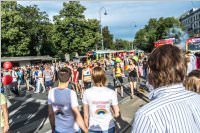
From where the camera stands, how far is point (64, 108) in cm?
361

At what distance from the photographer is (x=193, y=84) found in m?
3.43

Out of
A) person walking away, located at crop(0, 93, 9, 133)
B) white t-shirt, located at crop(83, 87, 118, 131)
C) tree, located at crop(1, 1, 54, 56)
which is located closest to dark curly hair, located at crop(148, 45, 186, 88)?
white t-shirt, located at crop(83, 87, 118, 131)

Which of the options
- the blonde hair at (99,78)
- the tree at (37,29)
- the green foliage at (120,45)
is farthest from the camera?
the green foliage at (120,45)

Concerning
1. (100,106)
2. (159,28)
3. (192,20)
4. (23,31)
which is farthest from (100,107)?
(192,20)

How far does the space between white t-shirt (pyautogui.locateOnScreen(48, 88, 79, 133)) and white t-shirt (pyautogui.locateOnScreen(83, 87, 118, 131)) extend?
0.23m

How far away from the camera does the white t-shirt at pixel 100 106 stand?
11.8ft

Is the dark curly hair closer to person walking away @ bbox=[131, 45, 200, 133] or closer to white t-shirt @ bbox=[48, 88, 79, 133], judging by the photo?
person walking away @ bbox=[131, 45, 200, 133]

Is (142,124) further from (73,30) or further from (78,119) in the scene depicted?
(73,30)

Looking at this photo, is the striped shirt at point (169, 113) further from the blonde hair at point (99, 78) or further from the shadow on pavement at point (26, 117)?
the shadow on pavement at point (26, 117)

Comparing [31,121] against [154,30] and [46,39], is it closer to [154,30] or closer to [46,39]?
[46,39]

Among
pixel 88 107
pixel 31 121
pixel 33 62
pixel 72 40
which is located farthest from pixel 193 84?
pixel 33 62

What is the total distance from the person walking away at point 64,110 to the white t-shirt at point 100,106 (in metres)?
0.17

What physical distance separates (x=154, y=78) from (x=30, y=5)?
60.8 m

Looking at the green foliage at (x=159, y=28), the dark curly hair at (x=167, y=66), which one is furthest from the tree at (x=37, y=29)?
the dark curly hair at (x=167, y=66)
